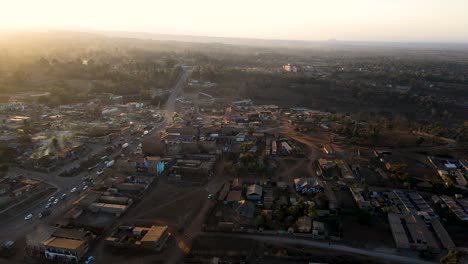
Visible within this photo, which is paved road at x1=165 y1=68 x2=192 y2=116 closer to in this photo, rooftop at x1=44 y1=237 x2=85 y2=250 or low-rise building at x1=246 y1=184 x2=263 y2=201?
low-rise building at x1=246 y1=184 x2=263 y2=201

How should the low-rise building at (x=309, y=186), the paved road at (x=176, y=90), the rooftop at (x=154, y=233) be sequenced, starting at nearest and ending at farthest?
the rooftop at (x=154, y=233), the low-rise building at (x=309, y=186), the paved road at (x=176, y=90)

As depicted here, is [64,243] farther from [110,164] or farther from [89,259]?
[110,164]

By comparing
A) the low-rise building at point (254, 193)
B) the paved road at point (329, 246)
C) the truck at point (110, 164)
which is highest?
the low-rise building at point (254, 193)

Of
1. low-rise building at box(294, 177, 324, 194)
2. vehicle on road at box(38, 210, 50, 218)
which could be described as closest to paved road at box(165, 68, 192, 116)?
vehicle on road at box(38, 210, 50, 218)

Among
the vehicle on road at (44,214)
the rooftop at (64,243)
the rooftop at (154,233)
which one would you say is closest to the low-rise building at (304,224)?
the rooftop at (154,233)

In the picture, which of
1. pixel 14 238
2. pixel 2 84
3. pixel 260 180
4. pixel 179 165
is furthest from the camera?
pixel 2 84

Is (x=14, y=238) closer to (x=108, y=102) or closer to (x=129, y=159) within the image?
(x=129, y=159)

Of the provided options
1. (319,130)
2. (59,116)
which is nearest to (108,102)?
(59,116)

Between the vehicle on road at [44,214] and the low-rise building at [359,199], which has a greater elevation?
the low-rise building at [359,199]

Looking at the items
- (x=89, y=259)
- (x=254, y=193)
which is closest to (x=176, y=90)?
(x=254, y=193)

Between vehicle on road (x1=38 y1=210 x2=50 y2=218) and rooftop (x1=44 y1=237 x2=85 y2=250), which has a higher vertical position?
rooftop (x1=44 y1=237 x2=85 y2=250)

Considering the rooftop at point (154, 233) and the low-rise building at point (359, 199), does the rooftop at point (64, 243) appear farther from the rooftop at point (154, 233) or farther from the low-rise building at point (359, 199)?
the low-rise building at point (359, 199)
